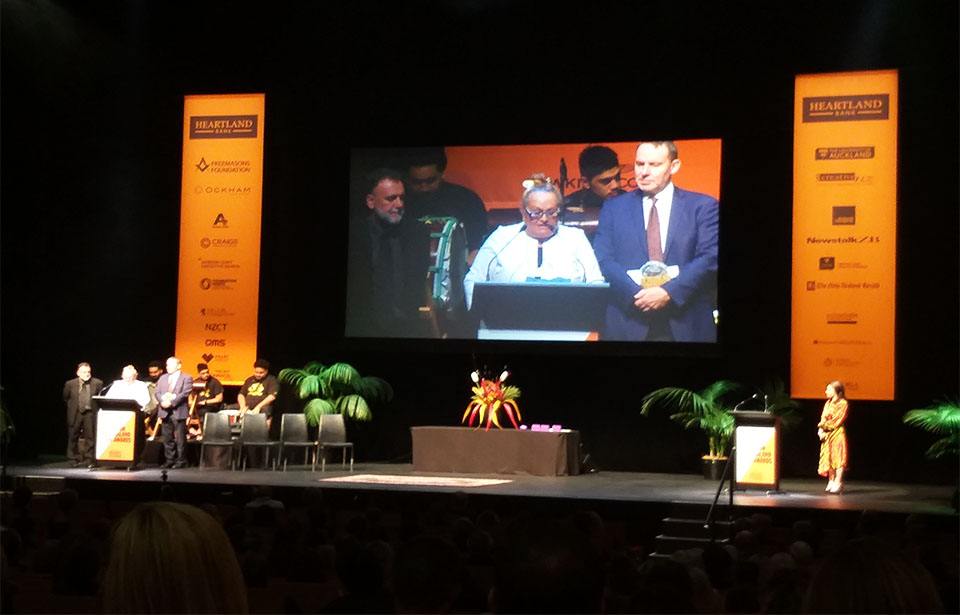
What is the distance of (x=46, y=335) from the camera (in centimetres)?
1480

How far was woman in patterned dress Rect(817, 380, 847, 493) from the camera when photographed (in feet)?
35.8

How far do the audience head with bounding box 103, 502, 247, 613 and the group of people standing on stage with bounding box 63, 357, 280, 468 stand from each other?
438 inches

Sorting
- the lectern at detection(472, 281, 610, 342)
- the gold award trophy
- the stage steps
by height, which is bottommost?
the stage steps

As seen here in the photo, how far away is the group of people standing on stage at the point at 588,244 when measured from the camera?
41.9ft

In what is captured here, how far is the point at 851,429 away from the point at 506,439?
356 cm

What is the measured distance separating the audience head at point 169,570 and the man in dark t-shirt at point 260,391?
11394 mm

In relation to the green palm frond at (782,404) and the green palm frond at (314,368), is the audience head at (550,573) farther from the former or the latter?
the green palm frond at (314,368)

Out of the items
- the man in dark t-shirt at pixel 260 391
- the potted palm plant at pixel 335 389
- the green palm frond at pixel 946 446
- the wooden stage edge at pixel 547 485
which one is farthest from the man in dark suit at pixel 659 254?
the man in dark t-shirt at pixel 260 391

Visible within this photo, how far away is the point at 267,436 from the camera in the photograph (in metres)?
12.5

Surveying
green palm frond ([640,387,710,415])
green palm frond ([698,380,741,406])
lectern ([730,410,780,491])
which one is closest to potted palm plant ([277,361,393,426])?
green palm frond ([640,387,710,415])

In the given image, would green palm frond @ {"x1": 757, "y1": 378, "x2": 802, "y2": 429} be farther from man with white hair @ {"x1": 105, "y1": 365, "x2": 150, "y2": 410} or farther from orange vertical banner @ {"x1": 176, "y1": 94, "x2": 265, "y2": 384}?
man with white hair @ {"x1": 105, "y1": 365, "x2": 150, "y2": 410}

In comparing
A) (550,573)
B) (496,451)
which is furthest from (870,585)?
(496,451)

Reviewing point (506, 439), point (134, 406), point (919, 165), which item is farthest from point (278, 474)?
point (919, 165)

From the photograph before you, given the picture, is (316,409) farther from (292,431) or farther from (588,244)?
(588,244)
